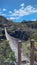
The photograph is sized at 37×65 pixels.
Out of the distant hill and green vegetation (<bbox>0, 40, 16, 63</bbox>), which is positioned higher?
the distant hill

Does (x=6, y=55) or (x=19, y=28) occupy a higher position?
(x=19, y=28)

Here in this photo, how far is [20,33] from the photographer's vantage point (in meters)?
8.56

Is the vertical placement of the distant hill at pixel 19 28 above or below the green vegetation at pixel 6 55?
above

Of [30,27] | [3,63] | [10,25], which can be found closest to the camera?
[3,63]

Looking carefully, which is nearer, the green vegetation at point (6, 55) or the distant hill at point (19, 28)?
the green vegetation at point (6, 55)

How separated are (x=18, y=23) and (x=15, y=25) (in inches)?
6.8

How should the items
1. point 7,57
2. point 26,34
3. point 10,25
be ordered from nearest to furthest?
point 7,57 < point 26,34 < point 10,25

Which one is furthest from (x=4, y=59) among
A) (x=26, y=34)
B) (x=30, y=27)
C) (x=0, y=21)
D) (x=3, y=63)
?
(x=0, y=21)

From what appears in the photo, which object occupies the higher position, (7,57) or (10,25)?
(10,25)

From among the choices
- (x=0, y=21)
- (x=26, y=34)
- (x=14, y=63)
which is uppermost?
(x=0, y=21)

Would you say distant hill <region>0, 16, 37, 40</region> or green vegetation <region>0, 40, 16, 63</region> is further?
distant hill <region>0, 16, 37, 40</region>

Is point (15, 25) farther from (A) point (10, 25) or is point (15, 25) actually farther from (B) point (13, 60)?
(B) point (13, 60)

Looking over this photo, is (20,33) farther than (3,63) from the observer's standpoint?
Yes

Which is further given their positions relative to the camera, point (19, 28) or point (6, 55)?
point (19, 28)
